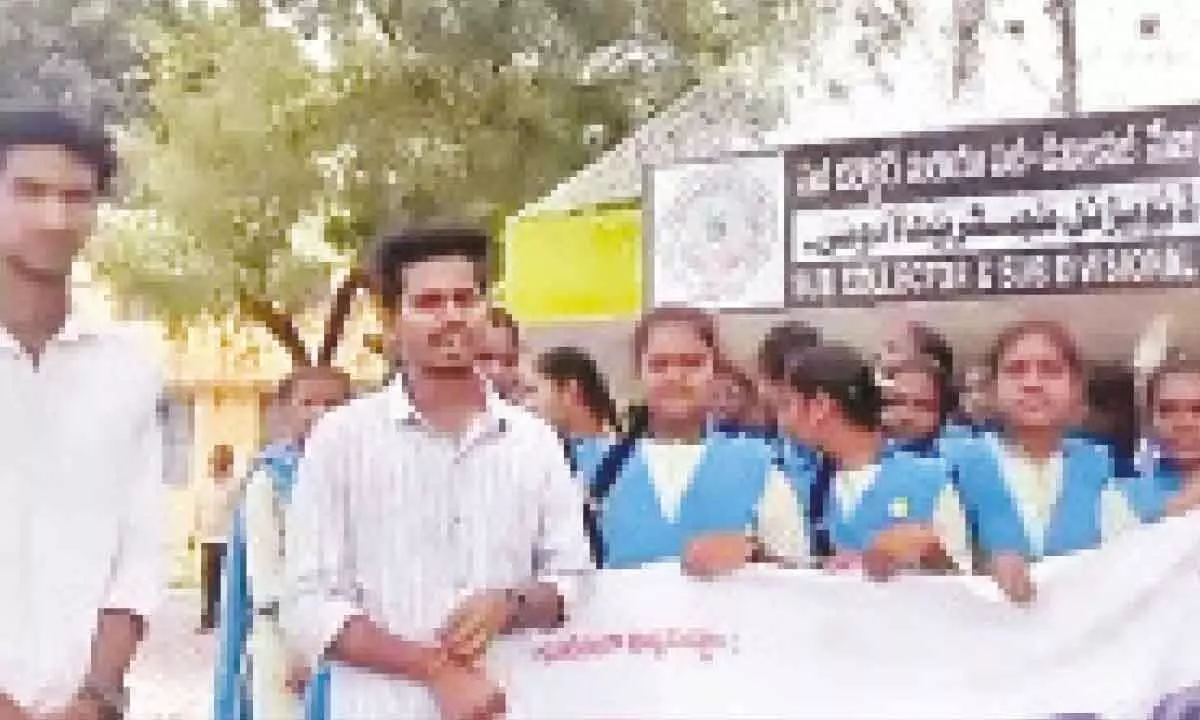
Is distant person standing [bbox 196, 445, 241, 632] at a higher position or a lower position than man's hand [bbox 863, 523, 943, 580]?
lower

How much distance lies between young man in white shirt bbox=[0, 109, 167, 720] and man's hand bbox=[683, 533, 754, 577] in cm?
158

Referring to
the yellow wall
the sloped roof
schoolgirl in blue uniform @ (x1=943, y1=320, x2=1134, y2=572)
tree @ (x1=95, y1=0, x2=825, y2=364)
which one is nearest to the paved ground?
the yellow wall

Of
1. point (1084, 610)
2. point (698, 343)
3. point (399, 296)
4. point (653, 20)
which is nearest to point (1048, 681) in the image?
point (1084, 610)

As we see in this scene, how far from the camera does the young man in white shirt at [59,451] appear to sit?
3.25 metres

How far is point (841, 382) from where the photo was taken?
5.40m

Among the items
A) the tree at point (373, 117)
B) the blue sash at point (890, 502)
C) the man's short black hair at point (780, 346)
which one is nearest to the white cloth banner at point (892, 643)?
the blue sash at point (890, 502)

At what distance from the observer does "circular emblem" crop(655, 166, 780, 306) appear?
343 inches

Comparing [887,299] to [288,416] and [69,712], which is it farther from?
[69,712]

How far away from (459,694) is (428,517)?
1.03 feet

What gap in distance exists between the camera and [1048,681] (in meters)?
4.69

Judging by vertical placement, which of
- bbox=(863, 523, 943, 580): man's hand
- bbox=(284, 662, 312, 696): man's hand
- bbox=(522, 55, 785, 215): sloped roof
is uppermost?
bbox=(522, 55, 785, 215): sloped roof

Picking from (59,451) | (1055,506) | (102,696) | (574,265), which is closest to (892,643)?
(1055,506)

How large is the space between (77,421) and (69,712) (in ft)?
1.41

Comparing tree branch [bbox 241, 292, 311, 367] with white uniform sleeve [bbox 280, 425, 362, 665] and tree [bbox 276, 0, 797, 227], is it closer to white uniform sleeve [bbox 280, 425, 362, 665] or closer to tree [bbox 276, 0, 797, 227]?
tree [bbox 276, 0, 797, 227]
